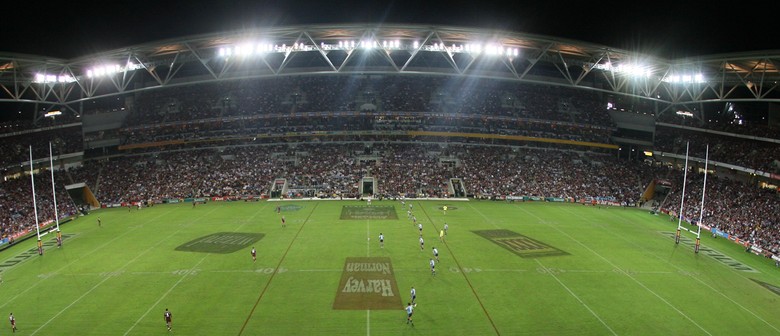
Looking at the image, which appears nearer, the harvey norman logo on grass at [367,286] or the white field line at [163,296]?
the white field line at [163,296]

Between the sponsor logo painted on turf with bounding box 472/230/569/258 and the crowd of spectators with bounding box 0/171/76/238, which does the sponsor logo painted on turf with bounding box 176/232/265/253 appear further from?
the sponsor logo painted on turf with bounding box 472/230/569/258

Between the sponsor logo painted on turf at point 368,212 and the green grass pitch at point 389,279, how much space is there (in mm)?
1852

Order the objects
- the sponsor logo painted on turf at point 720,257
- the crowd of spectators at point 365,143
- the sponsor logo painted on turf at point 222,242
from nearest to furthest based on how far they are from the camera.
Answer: the sponsor logo painted on turf at point 720,257, the sponsor logo painted on turf at point 222,242, the crowd of spectators at point 365,143

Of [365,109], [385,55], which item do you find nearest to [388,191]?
[365,109]

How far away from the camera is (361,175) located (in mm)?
59250

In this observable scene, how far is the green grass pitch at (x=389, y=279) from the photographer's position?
19.2 meters

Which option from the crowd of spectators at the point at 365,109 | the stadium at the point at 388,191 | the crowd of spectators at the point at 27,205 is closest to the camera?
the stadium at the point at 388,191

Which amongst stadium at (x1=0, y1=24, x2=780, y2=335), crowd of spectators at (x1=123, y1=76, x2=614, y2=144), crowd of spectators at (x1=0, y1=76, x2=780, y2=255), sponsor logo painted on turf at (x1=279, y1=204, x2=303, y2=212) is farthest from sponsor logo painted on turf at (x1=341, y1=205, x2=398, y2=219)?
crowd of spectators at (x1=123, y1=76, x2=614, y2=144)

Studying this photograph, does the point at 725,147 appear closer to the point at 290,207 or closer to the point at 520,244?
the point at 520,244

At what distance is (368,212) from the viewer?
4512cm

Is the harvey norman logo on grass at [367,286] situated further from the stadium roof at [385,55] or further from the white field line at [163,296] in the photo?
the stadium roof at [385,55]

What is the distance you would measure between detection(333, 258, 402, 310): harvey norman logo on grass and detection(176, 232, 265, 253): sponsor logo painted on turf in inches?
366

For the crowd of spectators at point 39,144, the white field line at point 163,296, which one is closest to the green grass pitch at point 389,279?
the white field line at point 163,296

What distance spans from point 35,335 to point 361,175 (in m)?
43.0
